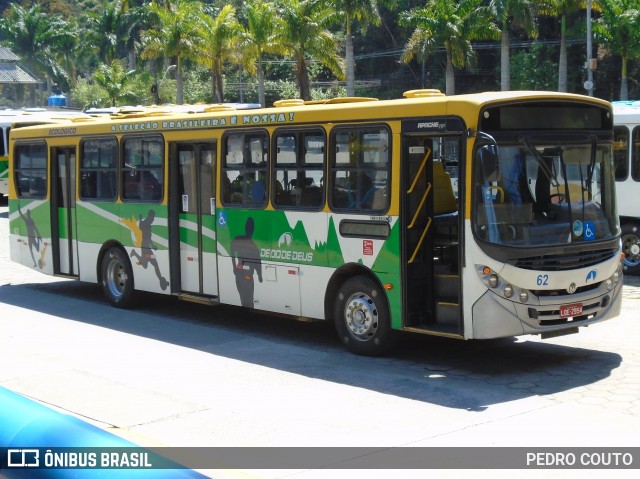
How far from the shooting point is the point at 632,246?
17125 millimetres

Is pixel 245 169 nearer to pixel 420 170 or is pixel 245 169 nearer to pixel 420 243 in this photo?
pixel 420 170

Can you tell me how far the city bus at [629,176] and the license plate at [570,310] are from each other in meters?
7.54

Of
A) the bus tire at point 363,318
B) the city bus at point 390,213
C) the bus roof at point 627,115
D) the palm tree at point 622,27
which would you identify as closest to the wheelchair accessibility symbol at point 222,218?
the city bus at point 390,213

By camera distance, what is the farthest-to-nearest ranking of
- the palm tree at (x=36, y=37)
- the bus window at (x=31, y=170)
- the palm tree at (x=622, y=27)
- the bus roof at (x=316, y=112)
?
the palm tree at (x=36, y=37), the palm tree at (x=622, y=27), the bus window at (x=31, y=170), the bus roof at (x=316, y=112)

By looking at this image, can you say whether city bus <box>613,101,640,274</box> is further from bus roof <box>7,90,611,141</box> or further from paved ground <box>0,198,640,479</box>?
bus roof <box>7,90,611,141</box>

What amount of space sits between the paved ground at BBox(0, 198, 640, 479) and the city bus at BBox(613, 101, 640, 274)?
325 centimetres

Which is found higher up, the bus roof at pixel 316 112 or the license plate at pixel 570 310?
the bus roof at pixel 316 112

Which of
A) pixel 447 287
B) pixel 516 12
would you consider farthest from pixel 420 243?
pixel 516 12

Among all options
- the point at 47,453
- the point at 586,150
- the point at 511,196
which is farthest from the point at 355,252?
the point at 47,453

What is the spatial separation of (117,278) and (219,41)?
37.0m

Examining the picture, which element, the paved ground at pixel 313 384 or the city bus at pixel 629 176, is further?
the city bus at pixel 629 176

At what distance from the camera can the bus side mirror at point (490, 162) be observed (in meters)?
9.56

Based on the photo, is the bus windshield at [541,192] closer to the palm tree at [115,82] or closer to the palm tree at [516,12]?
the palm tree at [516,12]

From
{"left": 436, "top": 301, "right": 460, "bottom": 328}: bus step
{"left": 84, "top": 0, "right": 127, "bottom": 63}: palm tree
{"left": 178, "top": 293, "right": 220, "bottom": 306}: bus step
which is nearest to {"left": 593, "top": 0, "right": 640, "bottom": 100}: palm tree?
{"left": 178, "top": 293, "right": 220, "bottom": 306}: bus step
